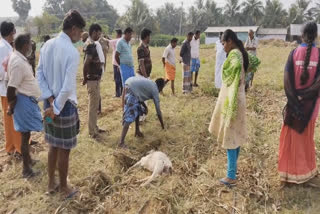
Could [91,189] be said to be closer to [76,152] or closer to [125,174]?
[125,174]

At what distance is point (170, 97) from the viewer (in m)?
7.82

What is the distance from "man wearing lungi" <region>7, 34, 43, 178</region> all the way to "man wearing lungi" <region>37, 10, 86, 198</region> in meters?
0.59

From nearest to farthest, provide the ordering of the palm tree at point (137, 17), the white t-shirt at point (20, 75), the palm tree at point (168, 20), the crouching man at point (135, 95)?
the white t-shirt at point (20, 75) < the crouching man at point (135, 95) < the palm tree at point (137, 17) < the palm tree at point (168, 20)

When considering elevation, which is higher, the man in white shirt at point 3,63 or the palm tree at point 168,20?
the palm tree at point 168,20

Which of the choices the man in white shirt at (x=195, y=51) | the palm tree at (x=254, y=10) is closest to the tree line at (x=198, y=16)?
the palm tree at (x=254, y=10)

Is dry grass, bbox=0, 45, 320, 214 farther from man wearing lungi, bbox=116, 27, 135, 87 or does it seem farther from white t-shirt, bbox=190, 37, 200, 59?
white t-shirt, bbox=190, 37, 200, 59

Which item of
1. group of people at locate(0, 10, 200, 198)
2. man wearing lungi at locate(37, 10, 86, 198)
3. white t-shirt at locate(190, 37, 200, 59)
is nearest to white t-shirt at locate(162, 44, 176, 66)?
white t-shirt at locate(190, 37, 200, 59)

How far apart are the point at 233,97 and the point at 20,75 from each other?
242 cm

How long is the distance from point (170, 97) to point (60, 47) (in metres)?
5.03

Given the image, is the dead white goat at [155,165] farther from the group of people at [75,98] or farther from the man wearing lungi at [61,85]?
the man wearing lungi at [61,85]

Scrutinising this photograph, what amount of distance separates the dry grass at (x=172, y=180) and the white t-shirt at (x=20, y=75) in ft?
3.55

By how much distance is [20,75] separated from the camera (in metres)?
Answer: 3.57

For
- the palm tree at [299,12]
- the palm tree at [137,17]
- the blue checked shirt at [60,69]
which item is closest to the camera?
the blue checked shirt at [60,69]

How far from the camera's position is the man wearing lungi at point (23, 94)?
3.56 meters
